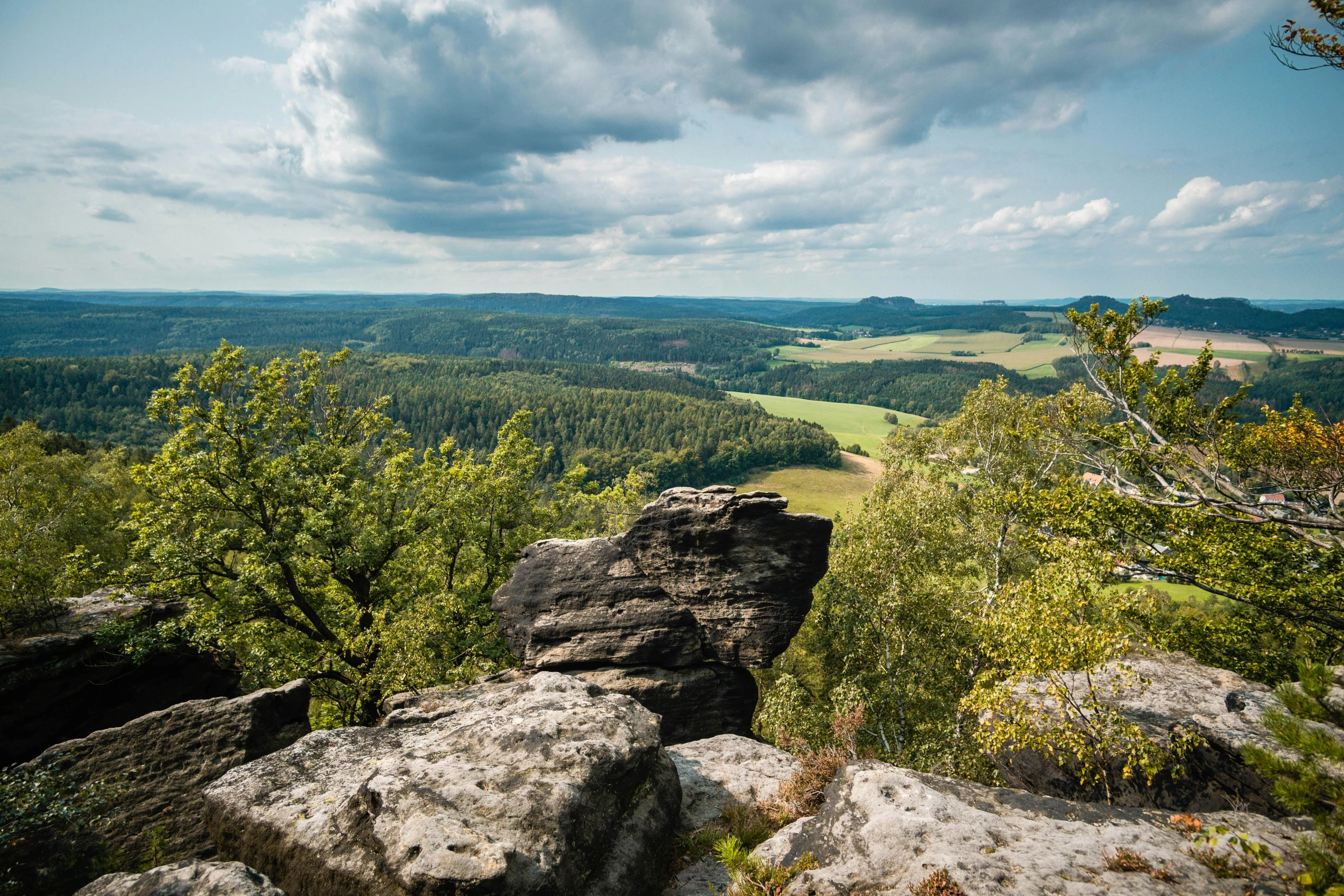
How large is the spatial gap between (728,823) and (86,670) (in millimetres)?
21813

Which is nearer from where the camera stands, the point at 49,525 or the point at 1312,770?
the point at 1312,770

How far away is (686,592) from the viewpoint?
23219 mm

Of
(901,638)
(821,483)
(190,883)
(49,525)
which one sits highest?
(190,883)

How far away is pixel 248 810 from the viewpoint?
12.2m

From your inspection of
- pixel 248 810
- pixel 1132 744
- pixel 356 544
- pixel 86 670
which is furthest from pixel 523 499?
pixel 1132 744

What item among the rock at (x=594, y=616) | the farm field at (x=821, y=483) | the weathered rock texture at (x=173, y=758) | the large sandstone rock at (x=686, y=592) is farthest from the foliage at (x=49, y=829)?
the farm field at (x=821, y=483)

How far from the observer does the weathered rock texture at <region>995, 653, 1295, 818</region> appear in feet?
48.3

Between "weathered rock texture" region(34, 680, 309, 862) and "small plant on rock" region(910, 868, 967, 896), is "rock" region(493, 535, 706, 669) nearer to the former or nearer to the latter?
"weathered rock texture" region(34, 680, 309, 862)

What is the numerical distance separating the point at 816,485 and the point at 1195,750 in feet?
441

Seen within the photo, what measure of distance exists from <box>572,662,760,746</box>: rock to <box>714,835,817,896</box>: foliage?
35.1 ft

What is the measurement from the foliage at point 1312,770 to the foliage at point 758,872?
7.41 m

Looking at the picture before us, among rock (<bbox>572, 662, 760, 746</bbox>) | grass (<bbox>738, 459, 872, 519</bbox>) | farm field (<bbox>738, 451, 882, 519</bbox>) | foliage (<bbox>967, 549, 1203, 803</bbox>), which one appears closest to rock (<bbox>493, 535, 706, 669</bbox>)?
rock (<bbox>572, 662, 760, 746</bbox>)

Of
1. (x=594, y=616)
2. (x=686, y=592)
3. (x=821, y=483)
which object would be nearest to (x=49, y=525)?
(x=594, y=616)

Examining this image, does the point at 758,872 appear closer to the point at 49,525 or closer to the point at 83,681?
the point at 83,681
